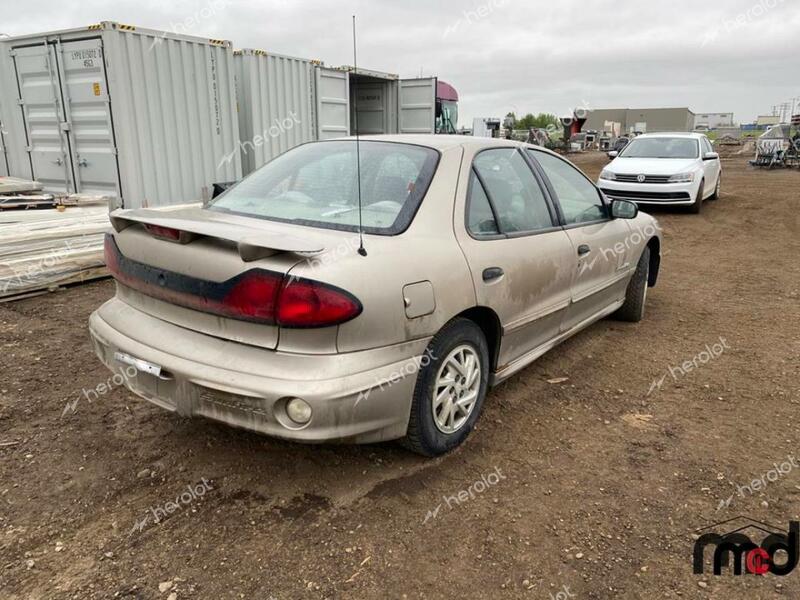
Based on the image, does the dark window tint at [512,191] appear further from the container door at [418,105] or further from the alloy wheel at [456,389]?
the container door at [418,105]

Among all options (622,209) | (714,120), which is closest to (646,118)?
(714,120)

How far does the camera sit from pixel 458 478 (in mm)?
2787

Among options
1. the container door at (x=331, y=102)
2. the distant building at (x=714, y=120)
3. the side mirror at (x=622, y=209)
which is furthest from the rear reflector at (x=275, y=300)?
the distant building at (x=714, y=120)

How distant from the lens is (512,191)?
11.1 feet

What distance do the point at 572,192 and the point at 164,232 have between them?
2.67 m

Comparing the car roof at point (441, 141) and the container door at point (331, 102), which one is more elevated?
the container door at point (331, 102)

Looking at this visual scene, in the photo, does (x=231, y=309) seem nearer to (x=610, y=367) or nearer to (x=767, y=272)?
(x=610, y=367)

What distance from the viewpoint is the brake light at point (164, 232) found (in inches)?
97.8

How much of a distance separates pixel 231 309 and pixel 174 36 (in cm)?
681

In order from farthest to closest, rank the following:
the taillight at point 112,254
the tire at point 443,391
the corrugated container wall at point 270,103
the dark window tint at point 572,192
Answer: the corrugated container wall at point 270,103 < the dark window tint at point 572,192 < the taillight at point 112,254 < the tire at point 443,391

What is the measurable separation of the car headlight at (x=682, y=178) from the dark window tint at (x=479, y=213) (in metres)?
9.57

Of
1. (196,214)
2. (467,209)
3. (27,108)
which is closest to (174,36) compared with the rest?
(27,108)

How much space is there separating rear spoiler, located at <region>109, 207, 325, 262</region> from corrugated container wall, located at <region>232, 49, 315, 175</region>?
6.64 m

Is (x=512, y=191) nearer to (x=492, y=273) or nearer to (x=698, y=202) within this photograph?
(x=492, y=273)
